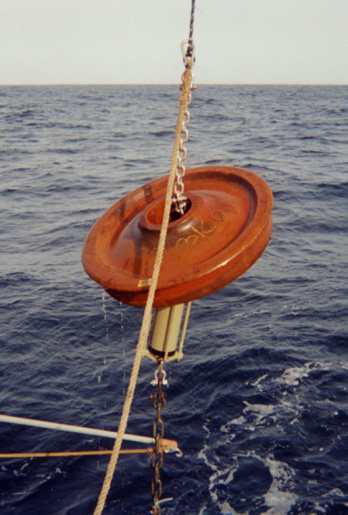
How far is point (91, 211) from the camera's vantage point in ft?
62.1

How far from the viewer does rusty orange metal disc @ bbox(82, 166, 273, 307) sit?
120 inches

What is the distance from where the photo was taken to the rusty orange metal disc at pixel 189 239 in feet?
10.0

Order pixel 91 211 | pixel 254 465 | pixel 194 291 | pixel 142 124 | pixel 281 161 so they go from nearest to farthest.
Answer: pixel 194 291 → pixel 254 465 → pixel 91 211 → pixel 281 161 → pixel 142 124

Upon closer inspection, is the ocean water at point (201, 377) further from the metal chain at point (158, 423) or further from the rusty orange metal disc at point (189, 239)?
the rusty orange metal disc at point (189, 239)

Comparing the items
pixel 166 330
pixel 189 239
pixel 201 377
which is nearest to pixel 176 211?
pixel 189 239

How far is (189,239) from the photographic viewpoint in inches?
135

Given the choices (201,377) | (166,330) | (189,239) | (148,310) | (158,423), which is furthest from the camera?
(201,377)

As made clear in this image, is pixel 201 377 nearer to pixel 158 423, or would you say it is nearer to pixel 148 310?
pixel 158 423

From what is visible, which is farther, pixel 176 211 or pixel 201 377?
pixel 201 377

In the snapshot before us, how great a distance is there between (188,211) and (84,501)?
515 cm

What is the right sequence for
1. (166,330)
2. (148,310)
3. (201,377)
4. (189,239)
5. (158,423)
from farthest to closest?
1. (201,377)
2. (158,423)
3. (166,330)
4. (189,239)
5. (148,310)

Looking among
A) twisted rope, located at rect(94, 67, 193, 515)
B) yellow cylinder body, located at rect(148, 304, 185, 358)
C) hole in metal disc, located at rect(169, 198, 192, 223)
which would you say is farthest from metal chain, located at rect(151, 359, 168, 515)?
hole in metal disc, located at rect(169, 198, 192, 223)
